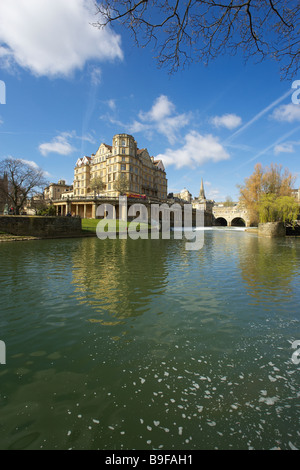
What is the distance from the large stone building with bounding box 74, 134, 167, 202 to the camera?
79.1 metres

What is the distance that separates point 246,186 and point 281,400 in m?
59.8

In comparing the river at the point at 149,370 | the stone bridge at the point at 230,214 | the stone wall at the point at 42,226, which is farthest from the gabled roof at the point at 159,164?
the river at the point at 149,370

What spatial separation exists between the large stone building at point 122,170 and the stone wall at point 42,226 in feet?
98.9

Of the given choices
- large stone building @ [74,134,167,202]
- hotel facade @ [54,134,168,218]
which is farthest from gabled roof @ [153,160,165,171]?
hotel facade @ [54,134,168,218]

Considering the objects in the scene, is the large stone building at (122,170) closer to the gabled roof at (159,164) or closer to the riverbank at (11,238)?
the gabled roof at (159,164)

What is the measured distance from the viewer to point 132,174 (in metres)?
80.8

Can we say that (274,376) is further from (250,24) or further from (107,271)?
(107,271)

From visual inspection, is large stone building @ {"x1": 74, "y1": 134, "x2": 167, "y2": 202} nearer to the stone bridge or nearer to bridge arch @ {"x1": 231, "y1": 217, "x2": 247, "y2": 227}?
the stone bridge

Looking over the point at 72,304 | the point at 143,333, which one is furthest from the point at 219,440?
the point at 72,304

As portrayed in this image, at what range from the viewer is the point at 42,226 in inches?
1361

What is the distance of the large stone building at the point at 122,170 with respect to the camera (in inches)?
3115


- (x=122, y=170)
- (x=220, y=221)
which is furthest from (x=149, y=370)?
(x=220, y=221)

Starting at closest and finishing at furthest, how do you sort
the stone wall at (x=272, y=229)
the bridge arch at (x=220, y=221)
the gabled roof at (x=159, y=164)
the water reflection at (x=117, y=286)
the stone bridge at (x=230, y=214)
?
the water reflection at (x=117, y=286), the stone wall at (x=272, y=229), the gabled roof at (x=159, y=164), the stone bridge at (x=230, y=214), the bridge arch at (x=220, y=221)

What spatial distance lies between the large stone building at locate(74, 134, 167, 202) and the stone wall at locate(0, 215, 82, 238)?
98.9 feet
